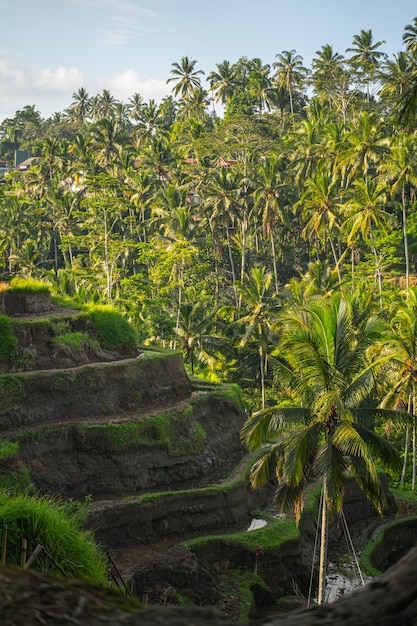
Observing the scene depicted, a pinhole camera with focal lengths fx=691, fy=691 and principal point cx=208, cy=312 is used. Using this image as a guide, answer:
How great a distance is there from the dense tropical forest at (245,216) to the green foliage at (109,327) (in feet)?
13.8

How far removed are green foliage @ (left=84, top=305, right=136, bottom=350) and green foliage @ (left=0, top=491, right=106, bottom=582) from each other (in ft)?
47.6

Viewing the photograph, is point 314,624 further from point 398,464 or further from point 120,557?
point 120,557

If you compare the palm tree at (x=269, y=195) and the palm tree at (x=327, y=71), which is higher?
the palm tree at (x=327, y=71)

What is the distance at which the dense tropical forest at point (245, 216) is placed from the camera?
128 feet

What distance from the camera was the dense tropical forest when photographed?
39.1 m

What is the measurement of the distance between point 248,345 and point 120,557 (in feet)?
84.3

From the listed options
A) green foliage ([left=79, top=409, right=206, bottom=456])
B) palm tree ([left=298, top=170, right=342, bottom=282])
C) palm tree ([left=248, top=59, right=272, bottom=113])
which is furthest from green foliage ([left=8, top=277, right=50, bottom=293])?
palm tree ([left=248, top=59, right=272, bottom=113])

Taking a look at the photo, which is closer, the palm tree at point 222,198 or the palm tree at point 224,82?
the palm tree at point 222,198

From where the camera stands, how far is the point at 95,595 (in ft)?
11.5

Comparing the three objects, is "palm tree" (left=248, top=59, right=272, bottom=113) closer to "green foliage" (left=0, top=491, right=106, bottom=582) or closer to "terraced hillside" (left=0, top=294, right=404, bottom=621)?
"terraced hillside" (left=0, top=294, right=404, bottom=621)

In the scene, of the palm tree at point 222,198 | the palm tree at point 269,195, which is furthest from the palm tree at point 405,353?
the palm tree at point 222,198

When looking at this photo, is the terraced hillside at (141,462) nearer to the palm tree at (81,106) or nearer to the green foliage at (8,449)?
the green foliage at (8,449)

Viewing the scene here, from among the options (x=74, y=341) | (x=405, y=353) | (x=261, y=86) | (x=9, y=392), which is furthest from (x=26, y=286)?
(x=261, y=86)

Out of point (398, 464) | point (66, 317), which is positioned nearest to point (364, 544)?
point (398, 464)
